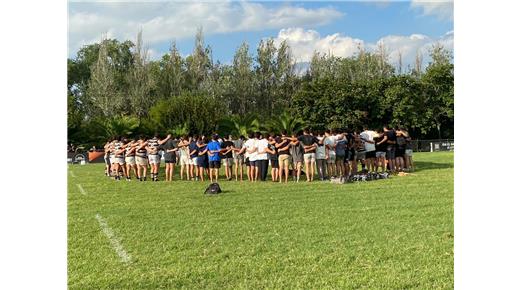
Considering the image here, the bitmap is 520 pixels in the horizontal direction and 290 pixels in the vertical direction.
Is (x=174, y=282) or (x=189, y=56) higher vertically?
(x=189, y=56)

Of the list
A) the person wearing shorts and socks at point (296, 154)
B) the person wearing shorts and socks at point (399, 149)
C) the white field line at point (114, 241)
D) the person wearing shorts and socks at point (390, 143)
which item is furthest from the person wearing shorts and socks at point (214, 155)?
the white field line at point (114, 241)

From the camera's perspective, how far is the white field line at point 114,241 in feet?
19.7

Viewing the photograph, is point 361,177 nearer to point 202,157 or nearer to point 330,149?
point 330,149

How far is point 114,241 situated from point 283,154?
26.6 feet

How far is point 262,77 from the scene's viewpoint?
43844 mm

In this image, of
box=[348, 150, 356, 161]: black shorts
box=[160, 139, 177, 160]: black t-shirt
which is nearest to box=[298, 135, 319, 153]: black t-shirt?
box=[348, 150, 356, 161]: black shorts

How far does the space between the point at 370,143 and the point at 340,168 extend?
1.25 metres

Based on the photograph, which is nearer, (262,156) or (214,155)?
(262,156)

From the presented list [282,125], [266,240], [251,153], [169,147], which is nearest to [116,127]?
[282,125]

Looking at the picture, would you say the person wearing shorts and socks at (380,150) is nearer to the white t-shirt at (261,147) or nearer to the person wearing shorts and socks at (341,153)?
the person wearing shorts and socks at (341,153)

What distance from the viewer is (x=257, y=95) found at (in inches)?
1711

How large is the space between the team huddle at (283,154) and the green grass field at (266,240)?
2999 mm
